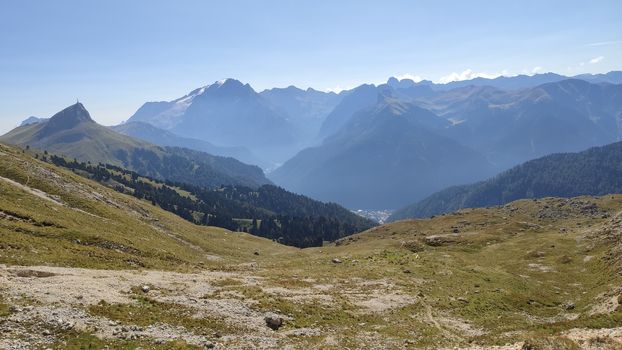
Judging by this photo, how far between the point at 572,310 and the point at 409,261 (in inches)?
1043

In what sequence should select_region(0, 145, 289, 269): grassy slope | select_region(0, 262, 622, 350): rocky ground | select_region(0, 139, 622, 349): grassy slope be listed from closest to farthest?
select_region(0, 262, 622, 350): rocky ground, select_region(0, 139, 622, 349): grassy slope, select_region(0, 145, 289, 269): grassy slope

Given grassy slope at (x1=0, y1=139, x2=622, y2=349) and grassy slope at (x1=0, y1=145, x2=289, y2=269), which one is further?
grassy slope at (x1=0, y1=145, x2=289, y2=269)

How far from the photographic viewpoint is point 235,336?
32.8 metres

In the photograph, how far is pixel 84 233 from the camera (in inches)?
2296

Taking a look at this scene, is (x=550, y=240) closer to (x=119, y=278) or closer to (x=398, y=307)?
(x=398, y=307)

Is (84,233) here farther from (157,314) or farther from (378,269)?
(378,269)

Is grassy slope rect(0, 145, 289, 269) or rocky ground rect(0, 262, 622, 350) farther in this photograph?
grassy slope rect(0, 145, 289, 269)

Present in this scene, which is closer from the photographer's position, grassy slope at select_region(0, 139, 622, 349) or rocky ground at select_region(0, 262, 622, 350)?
rocky ground at select_region(0, 262, 622, 350)

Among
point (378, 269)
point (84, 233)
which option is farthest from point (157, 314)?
Result: point (378, 269)

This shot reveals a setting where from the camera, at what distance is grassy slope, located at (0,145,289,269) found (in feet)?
158

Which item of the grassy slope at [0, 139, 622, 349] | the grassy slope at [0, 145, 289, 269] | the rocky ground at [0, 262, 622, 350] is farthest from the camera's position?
the grassy slope at [0, 145, 289, 269]

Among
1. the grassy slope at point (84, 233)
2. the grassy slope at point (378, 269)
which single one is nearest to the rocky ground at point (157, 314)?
the grassy slope at point (378, 269)

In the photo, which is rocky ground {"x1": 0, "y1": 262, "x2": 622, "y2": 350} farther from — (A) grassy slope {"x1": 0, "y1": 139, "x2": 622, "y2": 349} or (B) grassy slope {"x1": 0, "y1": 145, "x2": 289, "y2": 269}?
(B) grassy slope {"x1": 0, "y1": 145, "x2": 289, "y2": 269}

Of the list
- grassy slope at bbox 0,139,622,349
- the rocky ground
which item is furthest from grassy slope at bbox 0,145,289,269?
the rocky ground
